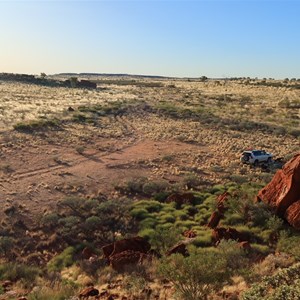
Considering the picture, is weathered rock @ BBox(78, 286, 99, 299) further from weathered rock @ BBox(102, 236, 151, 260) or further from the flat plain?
the flat plain

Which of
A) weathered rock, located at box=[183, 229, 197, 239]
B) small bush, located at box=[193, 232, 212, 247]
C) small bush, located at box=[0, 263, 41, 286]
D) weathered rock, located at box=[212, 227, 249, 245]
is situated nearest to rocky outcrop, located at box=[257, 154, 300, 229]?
weathered rock, located at box=[212, 227, 249, 245]

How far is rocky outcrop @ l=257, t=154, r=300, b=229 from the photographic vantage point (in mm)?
15391

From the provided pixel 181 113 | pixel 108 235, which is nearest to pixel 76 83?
pixel 181 113

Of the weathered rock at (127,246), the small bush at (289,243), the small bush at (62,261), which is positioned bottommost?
the small bush at (62,261)

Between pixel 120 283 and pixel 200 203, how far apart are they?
8.87 metres

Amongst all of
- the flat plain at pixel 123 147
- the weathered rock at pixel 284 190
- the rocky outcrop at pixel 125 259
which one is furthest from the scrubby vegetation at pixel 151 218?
the weathered rock at pixel 284 190

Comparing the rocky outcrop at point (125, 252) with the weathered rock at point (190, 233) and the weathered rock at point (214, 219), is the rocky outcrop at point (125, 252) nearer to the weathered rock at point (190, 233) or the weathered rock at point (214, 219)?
the weathered rock at point (190, 233)

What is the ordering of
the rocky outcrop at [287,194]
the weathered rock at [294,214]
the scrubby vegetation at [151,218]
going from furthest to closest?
the rocky outcrop at [287,194] < the weathered rock at [294,214] < the scrubby vegetation at [151,218]

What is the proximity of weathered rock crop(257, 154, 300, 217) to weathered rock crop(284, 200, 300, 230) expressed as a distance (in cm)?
A: 27

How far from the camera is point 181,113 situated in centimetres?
4919

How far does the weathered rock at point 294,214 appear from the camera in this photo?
1500 centimetres

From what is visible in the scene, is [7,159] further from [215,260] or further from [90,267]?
[215,260]

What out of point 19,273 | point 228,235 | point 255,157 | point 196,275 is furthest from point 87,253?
point 255,157

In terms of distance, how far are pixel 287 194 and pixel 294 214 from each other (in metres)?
0.92
